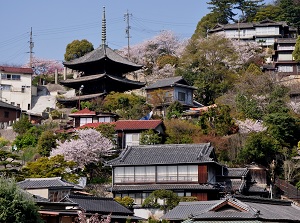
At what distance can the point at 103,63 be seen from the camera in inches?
3081

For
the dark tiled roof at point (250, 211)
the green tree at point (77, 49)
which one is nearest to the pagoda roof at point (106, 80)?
the green tree at point (77, 49)

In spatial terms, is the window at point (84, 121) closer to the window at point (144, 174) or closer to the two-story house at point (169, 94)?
the two-story house at point (169, 94)

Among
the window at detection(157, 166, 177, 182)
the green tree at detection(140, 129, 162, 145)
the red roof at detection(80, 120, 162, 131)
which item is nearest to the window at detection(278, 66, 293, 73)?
the red roof at detection(80, 120, 162, 131)

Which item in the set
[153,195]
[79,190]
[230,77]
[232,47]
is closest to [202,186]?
[153,195]

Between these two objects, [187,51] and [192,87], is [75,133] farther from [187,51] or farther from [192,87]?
[187,51]

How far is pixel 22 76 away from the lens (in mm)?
86812

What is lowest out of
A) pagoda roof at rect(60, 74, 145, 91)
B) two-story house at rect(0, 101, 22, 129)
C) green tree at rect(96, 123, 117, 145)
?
green tree at rect(96, 123, 117, 145)

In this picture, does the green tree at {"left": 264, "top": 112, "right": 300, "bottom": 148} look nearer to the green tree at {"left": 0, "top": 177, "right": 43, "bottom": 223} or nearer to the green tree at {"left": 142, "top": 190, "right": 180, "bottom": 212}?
the green tree at {"left": 142, "top": 190, "right": 180, "bottom": 212}

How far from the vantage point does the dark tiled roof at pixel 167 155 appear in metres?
50.7

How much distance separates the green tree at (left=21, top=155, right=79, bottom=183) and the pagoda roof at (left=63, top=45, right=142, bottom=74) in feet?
87.7

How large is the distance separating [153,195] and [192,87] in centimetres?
2681

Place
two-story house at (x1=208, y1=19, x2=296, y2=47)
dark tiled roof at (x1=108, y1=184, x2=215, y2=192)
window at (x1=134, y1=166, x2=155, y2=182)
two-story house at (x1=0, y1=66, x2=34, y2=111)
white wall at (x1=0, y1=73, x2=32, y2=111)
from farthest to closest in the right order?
two-story house at (x1=208, y1=19, x2=296, y2=47)
two-story house at (x1=0, y1=66, x2=34, y2=111)
white wall at (x1=0, y1=73, x2=32, y2=111)
window at (x1=134, y1=166, x2=155, y2=182)
dark tiled roof at (x1=108, y1=184, x2=215, y2=192)

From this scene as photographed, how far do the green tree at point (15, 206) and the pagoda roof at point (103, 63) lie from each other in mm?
45959

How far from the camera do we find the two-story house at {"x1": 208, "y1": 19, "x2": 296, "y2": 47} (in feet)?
317
